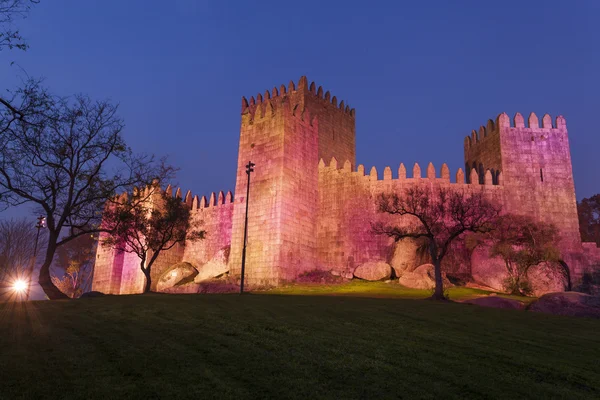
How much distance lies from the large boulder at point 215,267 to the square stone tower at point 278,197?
288 centimetres

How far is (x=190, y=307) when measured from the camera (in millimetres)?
16516

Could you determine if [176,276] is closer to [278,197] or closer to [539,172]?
[278,197]

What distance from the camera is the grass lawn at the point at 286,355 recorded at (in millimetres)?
7953

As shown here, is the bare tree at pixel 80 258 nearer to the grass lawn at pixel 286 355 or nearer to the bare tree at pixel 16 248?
the bare tree at pixel 16 248

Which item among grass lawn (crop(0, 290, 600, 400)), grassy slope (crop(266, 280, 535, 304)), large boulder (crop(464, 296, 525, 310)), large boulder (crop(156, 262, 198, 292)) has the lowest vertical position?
grass lawn (crop(0, 290, 600, 400))

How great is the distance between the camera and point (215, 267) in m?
37.6

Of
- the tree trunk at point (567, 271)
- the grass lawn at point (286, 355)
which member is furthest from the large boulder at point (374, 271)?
the grass lawn at point (286, 355)

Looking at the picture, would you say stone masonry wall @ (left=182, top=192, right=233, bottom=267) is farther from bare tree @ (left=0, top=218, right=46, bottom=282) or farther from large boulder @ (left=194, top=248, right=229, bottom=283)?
bare tree @ (left=0, top=218, right=46, bottom=282)

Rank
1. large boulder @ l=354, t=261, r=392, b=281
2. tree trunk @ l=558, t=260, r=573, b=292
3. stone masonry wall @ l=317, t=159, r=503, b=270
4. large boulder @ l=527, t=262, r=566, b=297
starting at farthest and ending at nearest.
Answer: stone masonry wall @ l=317, t=159, r=503, b=270 < tree trunk @ l=558, t=260, r=573, b=292 < large boulder @ l=354, t=261, r=392, b=281 < large boulder @ l=527, t=262, r=566, b=297

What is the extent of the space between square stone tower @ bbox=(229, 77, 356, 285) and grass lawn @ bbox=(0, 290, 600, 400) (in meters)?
16.8

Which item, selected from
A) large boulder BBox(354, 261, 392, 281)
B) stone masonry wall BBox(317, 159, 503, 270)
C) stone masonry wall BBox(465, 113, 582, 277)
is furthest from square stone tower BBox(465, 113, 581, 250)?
large boulder BBox(354, 261, 392, 281)

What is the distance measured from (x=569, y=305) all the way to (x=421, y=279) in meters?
11.0

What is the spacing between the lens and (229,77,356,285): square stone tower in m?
32.6

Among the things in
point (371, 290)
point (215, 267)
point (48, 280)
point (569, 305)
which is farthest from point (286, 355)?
point (215, 267)
